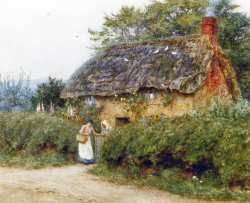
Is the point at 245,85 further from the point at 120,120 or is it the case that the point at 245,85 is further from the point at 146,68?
the point at 120,120

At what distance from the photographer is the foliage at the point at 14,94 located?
77.2 ft

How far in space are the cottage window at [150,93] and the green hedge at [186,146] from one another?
6.28m

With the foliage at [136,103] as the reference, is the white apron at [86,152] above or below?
below

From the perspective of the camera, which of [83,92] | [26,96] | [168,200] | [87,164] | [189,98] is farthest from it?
[26,96]

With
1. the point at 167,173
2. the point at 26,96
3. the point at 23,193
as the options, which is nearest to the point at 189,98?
the point at 167,173

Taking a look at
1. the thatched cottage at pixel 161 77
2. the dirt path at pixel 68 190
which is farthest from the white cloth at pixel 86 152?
the thatched cottage at pixel 161 77

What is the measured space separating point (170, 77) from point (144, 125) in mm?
6371

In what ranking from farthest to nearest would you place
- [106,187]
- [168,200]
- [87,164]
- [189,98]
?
[189,98], [87,164], [106,187], [168,200]

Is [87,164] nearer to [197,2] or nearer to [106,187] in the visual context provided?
[106,187]

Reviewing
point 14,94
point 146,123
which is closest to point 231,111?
point 146,123

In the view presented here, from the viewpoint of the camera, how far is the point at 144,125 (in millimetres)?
9453

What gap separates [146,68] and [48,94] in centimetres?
846

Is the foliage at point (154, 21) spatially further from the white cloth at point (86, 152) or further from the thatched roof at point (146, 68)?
the white cloth at point (86, 152)

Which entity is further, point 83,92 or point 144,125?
point 83,92
